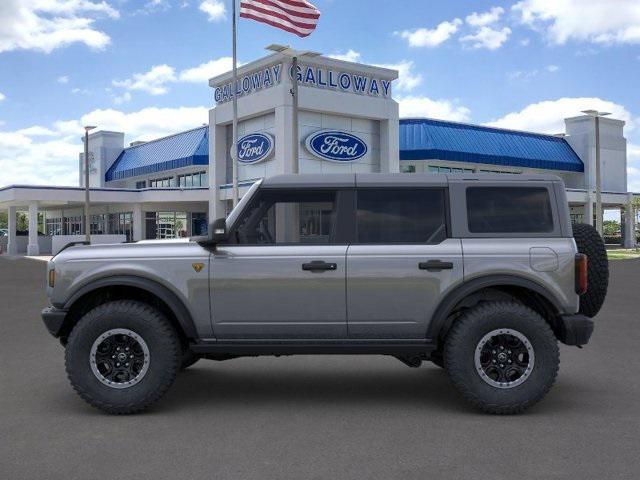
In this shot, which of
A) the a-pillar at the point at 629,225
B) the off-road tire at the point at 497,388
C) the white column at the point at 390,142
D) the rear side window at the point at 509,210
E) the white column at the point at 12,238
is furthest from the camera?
the a-pillar at the point at 629,225

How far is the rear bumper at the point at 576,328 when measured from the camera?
18.3 ft

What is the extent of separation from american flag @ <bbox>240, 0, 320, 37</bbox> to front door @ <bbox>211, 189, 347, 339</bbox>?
18.6m

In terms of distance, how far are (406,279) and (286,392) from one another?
1.70m

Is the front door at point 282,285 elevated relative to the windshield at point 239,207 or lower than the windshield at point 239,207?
lower

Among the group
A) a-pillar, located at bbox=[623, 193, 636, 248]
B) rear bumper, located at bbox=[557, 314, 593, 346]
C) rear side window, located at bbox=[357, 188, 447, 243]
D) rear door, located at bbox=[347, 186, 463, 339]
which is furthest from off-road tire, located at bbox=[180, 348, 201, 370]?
a-pillar, located at bbox=[623, 193, 636, 248]

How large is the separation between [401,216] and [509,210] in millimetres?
914

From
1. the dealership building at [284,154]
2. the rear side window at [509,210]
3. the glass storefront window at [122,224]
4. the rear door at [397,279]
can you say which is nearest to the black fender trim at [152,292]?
the rear door at [397,279]

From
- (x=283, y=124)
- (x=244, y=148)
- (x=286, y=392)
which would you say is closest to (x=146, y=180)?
(x=244, y=148)

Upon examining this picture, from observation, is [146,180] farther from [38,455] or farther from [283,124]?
[38,455]

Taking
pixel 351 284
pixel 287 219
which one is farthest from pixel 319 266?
pixel 287 219

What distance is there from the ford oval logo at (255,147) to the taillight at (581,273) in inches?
1181

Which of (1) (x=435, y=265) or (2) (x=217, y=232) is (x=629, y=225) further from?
(2) (x=217, y=232)

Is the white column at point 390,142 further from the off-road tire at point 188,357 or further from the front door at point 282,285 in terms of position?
the front door at point 282,285

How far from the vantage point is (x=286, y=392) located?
20.9 feet
